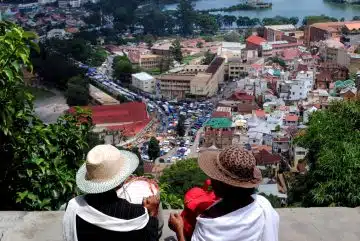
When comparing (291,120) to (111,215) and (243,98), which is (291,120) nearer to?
(243,98)

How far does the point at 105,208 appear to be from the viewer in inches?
37.0

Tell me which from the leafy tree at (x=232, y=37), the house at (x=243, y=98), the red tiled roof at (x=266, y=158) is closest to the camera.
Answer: the red tiled roof at (x=266, y=158)

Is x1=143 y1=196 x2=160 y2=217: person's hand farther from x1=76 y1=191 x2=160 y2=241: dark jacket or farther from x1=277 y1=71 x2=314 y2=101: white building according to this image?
x1=277 y1=71 x2=314 y2=101: white building

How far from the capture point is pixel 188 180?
5160 millimetres

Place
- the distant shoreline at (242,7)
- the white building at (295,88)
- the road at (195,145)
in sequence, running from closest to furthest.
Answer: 1. the road at (195,145)
2. the white building at (295,88)
3. the distant shoreline at (242,7)

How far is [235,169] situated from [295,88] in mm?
12426

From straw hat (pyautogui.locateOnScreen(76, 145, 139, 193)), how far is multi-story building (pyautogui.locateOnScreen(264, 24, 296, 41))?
785 inches

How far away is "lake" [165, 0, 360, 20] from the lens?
27.2 metres

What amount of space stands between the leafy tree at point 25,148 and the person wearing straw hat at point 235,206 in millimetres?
704

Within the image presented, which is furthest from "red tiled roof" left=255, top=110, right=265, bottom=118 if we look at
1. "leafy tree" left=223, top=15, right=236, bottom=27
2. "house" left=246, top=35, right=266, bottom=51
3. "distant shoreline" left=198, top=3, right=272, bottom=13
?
"distant shoreline" left=198, top=3, right=272, bottom=13

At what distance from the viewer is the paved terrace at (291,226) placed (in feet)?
4.43

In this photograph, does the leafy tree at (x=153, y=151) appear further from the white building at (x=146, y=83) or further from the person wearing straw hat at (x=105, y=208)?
the person wearing straw hat at (x=105, y=208)

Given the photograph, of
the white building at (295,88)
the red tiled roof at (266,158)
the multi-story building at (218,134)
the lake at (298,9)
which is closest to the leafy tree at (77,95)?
the multi-story building at (218,134)

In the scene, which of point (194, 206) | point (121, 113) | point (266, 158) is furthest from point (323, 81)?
point (194, 206)
